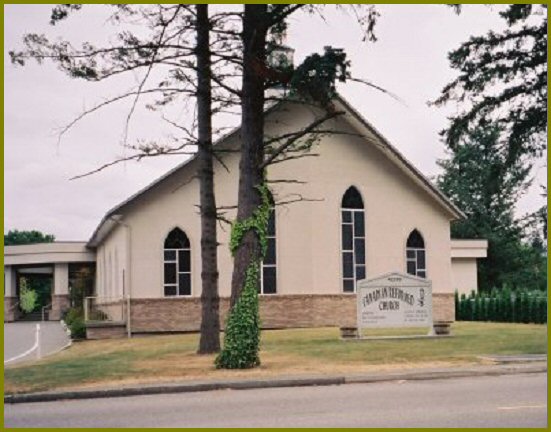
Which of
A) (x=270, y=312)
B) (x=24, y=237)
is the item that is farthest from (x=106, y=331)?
(x=24, y=237)

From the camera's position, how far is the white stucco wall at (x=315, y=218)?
3148 centimetres

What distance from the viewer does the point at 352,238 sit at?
3344 cm

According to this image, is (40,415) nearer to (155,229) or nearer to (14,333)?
(155,229)

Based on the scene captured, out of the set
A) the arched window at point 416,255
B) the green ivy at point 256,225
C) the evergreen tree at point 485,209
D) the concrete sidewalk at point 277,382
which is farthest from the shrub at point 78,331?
the evergreen tree at point 485,209

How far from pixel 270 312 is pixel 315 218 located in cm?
387

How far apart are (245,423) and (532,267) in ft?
188

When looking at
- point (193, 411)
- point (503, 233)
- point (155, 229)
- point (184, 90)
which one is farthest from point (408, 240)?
point (503, 233)

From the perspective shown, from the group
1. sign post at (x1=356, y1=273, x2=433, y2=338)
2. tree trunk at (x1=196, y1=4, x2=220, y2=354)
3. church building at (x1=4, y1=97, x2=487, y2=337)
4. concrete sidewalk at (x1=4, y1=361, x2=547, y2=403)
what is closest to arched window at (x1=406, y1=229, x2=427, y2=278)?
church building at (x1=4, y1=97, x2=487, y2=337)

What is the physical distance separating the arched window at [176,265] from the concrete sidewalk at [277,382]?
636 inches

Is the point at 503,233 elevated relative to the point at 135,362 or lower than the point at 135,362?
elevated

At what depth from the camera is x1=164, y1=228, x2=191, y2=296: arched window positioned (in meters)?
31.6

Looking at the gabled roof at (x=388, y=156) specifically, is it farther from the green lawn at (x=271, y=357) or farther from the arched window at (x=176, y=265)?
the green lawn at (x=271, y=357)

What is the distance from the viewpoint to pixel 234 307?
1789 cm

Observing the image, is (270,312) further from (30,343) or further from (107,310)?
(30,343)
